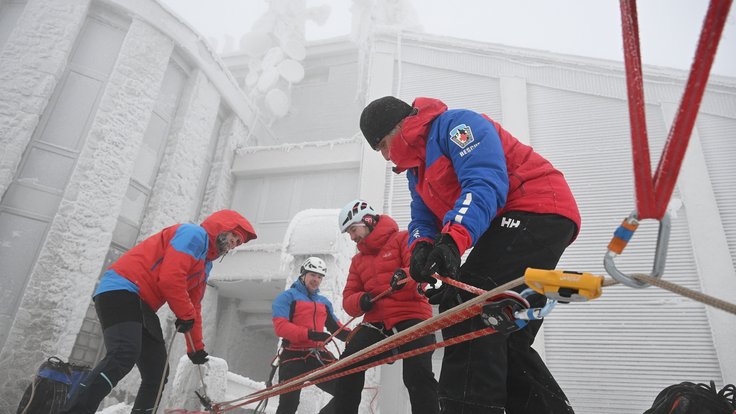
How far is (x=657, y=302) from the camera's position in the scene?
272 inches

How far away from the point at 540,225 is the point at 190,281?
2896mm

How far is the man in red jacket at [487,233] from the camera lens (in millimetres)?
1629

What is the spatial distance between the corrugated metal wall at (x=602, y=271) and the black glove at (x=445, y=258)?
19.2 ft

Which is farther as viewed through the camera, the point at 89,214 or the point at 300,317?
the point at 89,214

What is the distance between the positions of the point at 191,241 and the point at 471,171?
2.49 metres

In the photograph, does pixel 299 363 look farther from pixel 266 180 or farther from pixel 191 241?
pixel 266 180

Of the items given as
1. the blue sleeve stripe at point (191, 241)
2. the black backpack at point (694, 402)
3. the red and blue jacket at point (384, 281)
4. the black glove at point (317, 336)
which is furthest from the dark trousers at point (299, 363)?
the black backpack at point (694, 402)

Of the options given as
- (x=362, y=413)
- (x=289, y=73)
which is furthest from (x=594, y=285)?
(x=289, y=73)

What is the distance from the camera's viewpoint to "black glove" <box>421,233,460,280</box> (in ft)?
5.35

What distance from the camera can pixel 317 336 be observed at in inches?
180

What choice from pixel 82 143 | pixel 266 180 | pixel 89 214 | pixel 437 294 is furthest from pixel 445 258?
pixel 266 180

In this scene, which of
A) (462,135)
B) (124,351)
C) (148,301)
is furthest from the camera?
(148,301)

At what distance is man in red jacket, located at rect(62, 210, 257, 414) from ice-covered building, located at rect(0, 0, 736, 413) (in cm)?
220

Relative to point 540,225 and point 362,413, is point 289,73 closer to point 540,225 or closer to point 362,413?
point 362,413
